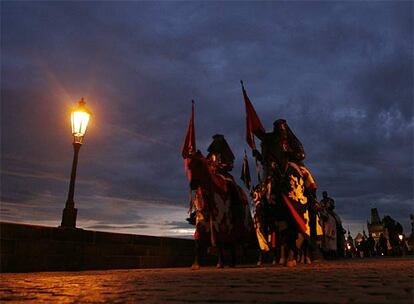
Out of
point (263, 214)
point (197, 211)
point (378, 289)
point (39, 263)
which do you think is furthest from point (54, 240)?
point (378, 289)

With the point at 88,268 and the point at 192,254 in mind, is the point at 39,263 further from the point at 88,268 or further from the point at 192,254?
the point at 192,254

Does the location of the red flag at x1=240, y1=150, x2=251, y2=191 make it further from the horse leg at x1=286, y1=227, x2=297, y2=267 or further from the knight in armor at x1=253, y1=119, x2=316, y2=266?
the horse leg at x1=286, y1=227, x2=297, y2=267

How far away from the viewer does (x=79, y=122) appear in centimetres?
872

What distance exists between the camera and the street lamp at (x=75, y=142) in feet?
27.5

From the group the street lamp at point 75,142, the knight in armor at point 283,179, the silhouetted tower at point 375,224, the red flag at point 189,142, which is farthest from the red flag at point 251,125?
the silhouetted tower at point 375,224

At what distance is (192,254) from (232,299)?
9.52 metres

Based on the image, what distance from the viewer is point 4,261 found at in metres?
7.34

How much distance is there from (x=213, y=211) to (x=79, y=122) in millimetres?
3688

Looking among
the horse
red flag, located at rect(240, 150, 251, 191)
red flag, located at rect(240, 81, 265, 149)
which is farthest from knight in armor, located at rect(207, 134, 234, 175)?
red flag, located at rect(240, 150, 251, 191)

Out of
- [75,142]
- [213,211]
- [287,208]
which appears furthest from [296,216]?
[75,142]

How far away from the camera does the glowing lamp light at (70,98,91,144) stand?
8.69 m

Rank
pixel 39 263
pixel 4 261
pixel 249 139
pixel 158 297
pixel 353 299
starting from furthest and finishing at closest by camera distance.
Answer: pixel 249 139 < pixel 39 263 < pixel 4 261 < pixel 158 297 < pixel 353 299

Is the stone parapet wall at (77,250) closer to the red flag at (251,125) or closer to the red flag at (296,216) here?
the red flag at (251,125)

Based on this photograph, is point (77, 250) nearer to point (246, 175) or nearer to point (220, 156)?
point (220, 156)
